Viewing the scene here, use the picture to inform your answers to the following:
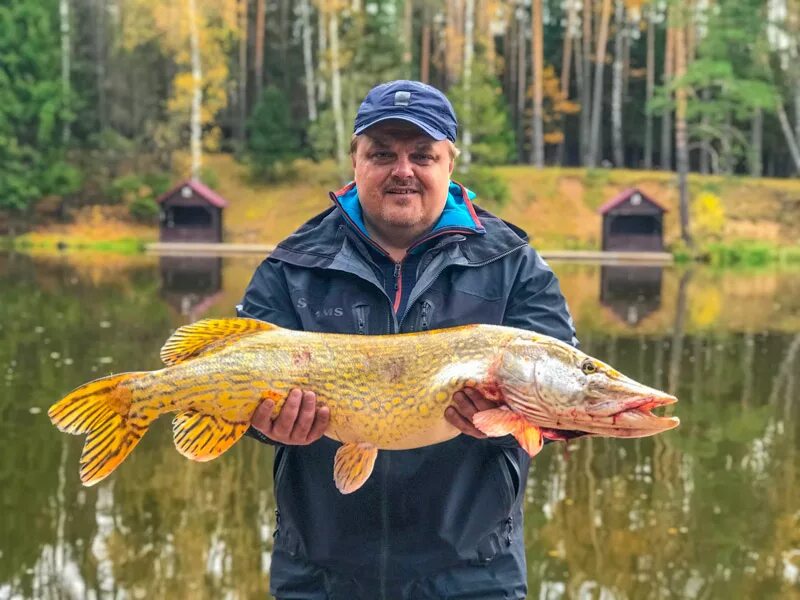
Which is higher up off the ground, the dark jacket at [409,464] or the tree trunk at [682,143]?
the tree trunk at [682,143]

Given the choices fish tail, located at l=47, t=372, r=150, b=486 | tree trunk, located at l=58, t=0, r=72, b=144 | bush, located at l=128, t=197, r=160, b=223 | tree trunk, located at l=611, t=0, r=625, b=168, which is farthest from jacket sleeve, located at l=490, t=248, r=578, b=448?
tree trunk, located at l=611, t=0, r=625, b=168

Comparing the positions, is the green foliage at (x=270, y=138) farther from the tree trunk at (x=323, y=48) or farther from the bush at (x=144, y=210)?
the bush at (x=144, y=210)

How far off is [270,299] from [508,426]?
3.11ft

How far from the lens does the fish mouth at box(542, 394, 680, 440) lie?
2.71 metres

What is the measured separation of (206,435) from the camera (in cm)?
300

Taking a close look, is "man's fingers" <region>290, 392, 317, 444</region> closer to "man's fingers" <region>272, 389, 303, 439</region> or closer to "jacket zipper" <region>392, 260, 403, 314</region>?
"man's fingers" <region>272, 389, 303, 439</region>

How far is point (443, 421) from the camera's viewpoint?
9.57ft

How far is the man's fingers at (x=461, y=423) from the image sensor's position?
2865 millimetres

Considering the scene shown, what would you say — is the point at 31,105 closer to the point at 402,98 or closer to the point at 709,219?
the point at 709,219

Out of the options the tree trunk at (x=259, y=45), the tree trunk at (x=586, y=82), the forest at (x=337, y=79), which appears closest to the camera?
the forest at (x=337, y=79)

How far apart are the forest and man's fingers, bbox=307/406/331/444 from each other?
124 ft

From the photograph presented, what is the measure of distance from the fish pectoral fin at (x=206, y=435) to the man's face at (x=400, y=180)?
32.5 inches

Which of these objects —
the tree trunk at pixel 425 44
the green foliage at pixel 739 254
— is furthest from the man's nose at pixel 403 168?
the tree trunk at pixel 425 44

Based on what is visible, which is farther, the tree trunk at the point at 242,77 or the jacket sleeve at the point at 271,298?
the tree trunk at the point at 242,77
